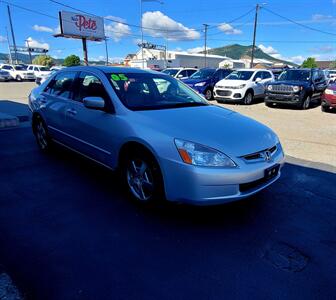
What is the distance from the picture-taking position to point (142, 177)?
137 inches

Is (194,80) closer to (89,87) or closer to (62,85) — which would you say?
(62,85)

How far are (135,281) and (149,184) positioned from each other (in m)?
1.24

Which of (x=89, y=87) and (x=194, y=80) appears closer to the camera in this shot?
(x=89, y=87)

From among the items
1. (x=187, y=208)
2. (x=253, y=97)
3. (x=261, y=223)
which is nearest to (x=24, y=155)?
(x=187, y=208)

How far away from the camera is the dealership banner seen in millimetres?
30906

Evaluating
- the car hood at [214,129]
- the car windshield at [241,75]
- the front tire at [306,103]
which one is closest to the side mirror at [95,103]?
the car hood at [214,129]

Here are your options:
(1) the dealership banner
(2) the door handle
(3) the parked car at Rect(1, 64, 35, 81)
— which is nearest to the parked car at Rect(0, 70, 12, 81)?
(3) the parked car at Rect(1, 64, 35, 81)

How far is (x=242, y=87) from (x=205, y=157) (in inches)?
468

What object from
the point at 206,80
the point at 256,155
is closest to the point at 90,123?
the point at 256,155

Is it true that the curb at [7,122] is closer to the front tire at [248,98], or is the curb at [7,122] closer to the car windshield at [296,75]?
Answer: the front tire at [248,98]

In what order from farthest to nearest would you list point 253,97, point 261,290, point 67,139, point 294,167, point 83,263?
point 253,97 → point 294,167 → point 67,139 → point 83,263 → point 261,290

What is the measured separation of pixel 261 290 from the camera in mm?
2301

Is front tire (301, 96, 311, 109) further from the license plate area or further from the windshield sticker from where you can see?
the windshield sticker

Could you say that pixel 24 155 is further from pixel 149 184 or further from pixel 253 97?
pixel 253 97
